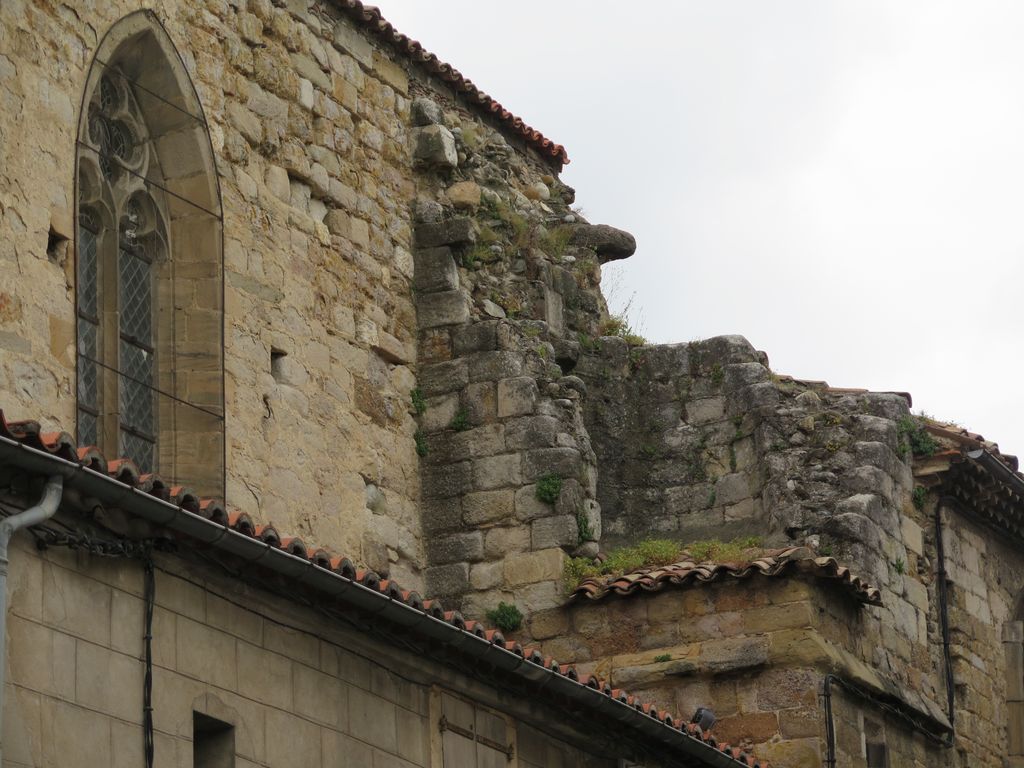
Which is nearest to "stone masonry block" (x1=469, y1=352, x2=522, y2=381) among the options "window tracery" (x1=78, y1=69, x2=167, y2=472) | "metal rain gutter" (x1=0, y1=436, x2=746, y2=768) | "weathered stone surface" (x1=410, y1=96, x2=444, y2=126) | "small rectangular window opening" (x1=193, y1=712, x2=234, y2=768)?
"weathered stone surface" (x1=410, y1=96, x2=444, y2=126)

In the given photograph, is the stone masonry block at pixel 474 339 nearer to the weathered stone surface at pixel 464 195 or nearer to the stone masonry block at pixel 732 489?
the weathered stone surface at pixel 464 195

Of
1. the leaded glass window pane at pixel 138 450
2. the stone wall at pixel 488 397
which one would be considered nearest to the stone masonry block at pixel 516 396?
the stone wall at pixel 488 397

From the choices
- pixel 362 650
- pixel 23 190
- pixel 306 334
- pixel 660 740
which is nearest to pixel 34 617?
pixel 362 650

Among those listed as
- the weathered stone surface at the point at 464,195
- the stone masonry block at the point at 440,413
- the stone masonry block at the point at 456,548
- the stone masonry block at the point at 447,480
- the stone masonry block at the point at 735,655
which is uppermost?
the weathered stone surface at the point at 464,195

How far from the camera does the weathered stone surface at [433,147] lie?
16.5 metres

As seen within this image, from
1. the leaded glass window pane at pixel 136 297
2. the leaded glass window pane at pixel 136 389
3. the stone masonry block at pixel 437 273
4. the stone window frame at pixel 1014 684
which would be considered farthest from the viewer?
the stone window frame at pixel 1014 684

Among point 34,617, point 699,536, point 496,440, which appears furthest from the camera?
point 699,536

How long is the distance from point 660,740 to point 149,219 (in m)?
4.18

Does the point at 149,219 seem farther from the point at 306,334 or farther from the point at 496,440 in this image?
the point at 496,440

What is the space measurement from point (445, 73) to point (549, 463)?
2.95 meters

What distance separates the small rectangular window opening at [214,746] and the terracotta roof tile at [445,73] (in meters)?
6.87

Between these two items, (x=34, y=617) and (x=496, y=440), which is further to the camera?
(x=496, y=440)

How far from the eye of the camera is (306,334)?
14.9m

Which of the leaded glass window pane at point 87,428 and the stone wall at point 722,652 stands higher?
the leaded glass window pane at point 87,428
